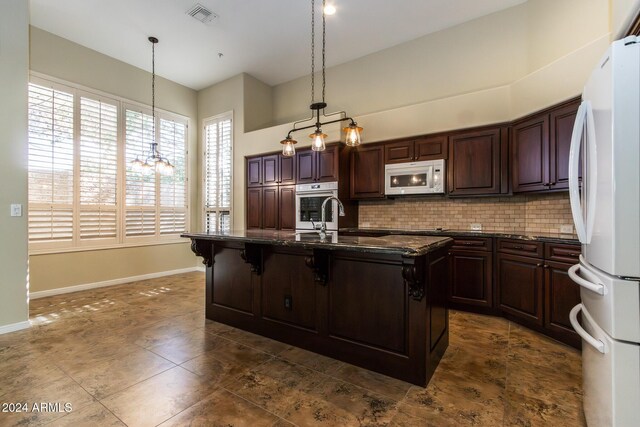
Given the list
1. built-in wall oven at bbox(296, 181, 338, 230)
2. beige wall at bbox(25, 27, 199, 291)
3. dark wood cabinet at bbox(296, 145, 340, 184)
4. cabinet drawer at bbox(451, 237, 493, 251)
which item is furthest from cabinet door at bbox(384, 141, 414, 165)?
beige wall at bbox(25, 27, 199, 291)

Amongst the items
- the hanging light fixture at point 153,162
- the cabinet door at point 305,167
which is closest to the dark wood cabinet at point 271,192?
the cabinet door at point 305,167

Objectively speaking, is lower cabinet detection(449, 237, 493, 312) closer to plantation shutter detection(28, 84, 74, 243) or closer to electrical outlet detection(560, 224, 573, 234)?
electrical outlet detection(560, 224, 573, 234)

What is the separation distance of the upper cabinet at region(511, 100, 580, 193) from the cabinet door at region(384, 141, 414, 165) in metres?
1.22

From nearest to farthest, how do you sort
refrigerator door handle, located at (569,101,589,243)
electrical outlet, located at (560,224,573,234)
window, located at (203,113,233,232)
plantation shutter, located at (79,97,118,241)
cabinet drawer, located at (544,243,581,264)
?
refrigerator door handle, located at (569,101,589,243)
cabinet drawer, located at (544,243,581,264)
electrical outlet, located at (560,224,573,234)
plantation shutter, located at (79,97,118,241)
window, located at (203,113,233,232)

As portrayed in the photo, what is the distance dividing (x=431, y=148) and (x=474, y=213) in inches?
41.3

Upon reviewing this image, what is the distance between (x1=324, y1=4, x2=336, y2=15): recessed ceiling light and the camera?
3.77m

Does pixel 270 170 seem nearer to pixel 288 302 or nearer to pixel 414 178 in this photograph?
pixel 414 178

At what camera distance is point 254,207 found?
5500mm

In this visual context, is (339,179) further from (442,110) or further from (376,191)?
(442,110)

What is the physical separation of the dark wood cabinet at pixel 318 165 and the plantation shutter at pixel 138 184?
2824 mm

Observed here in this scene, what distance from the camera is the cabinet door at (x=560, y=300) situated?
2623 millimetres

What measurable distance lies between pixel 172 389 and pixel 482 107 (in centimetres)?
422

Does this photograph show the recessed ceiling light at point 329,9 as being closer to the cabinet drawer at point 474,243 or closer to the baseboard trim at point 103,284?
the cabinet drawer at point 474,243

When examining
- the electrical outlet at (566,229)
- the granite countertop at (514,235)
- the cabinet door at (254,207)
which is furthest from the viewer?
the cabinet door at (254,207)
